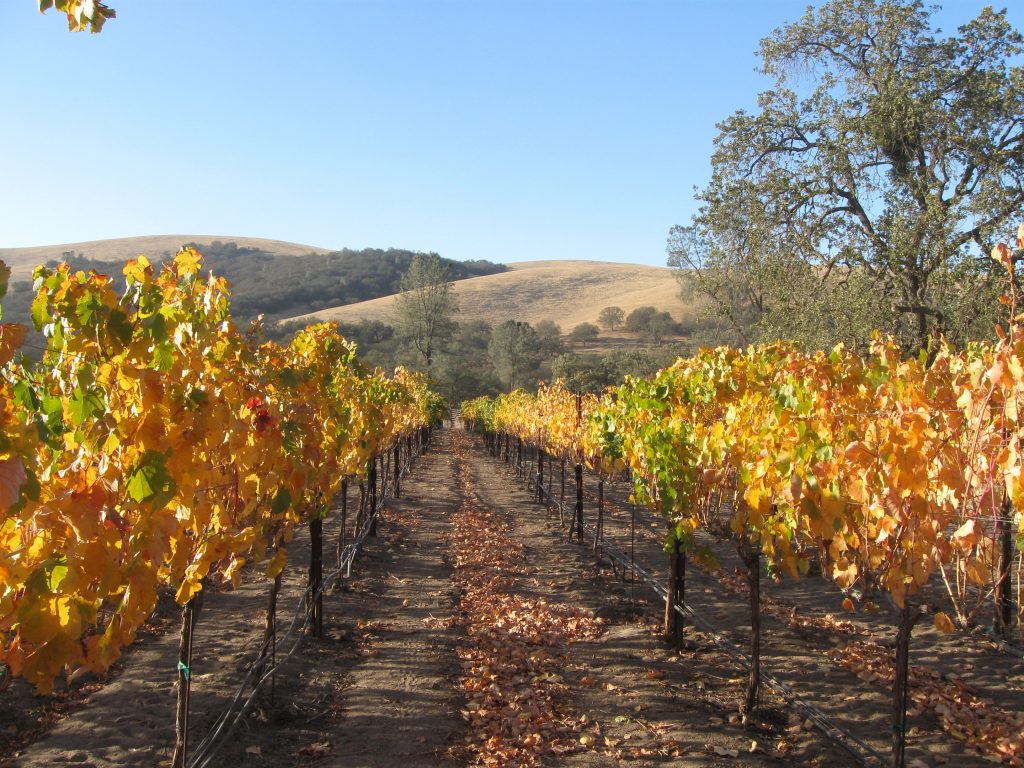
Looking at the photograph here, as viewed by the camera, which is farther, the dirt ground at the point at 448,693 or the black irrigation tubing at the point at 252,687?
the dirt ground at the point at 448,693

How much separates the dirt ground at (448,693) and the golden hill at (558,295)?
67931mm

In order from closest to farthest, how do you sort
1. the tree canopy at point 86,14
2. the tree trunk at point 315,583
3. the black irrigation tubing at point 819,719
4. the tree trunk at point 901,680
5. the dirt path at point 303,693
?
the tree canopy at point 86,14 < the tree trunk at point 901,680 < the black irrigation tubing at point 819,719 < the dirt path at point 303,693 < the tree trunk at point 315,583

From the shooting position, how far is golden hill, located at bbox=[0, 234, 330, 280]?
3401 inches

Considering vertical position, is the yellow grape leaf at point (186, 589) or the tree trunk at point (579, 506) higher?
the yellow grape leaf at point (186, 589)

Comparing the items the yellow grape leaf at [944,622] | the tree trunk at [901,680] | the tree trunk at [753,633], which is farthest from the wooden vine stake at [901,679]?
the tree trunk at [753,633]

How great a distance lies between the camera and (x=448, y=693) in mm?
5594

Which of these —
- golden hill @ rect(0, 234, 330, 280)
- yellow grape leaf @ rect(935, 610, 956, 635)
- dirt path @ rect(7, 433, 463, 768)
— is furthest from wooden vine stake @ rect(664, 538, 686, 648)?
golden hill @ rect(0, 234, 330, 280)

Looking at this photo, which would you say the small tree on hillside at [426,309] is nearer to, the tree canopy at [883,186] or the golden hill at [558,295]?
the golden hill at [558,295]

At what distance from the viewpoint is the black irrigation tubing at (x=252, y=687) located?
420 centimetres

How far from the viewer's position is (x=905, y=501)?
325cm

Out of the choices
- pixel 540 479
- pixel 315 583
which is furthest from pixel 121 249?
pixel 315 583

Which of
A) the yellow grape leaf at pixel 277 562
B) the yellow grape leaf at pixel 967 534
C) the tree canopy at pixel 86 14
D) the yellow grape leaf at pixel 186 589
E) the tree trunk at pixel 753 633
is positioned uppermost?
the tree canopy at pixel 86 14

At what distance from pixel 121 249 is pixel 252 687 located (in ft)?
346

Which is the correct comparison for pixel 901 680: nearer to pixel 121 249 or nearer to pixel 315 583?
pixel 315 583
